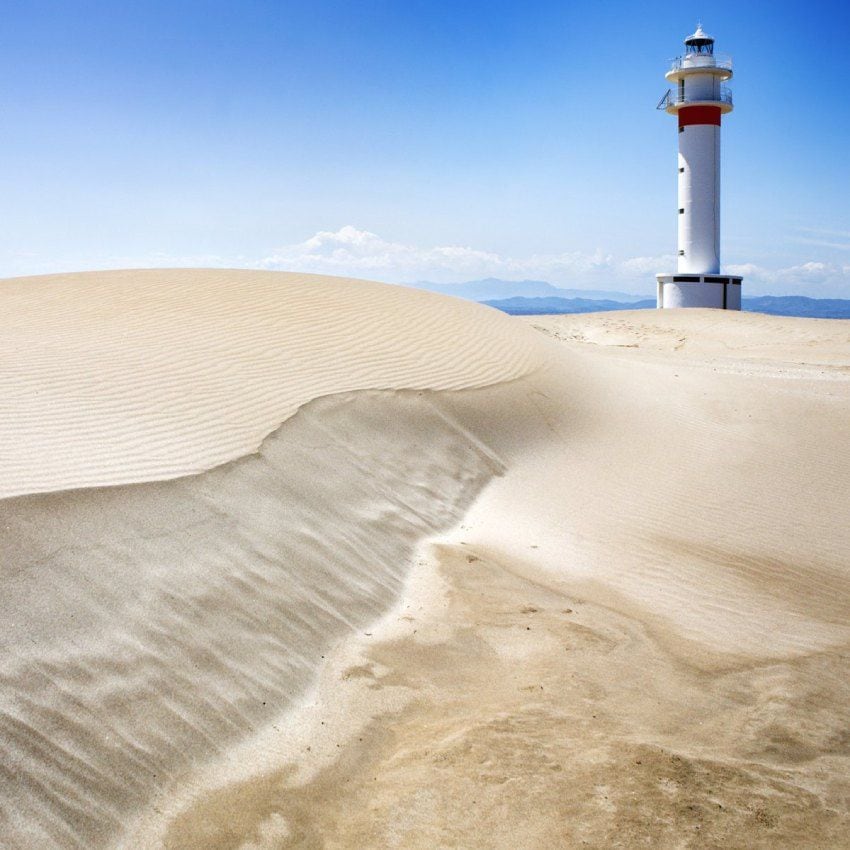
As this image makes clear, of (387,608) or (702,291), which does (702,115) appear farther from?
(387,608)

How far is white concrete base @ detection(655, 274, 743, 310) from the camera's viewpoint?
3438cm

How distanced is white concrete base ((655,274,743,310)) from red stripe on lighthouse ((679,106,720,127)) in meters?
5.91

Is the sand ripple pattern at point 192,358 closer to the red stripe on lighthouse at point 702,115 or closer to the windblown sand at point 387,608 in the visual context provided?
the windblown sand at point 387,608

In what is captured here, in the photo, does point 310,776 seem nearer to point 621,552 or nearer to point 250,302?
Result: point 621,552

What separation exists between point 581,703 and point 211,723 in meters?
2.08

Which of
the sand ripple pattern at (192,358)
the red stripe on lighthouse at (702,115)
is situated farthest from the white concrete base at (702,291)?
the sand ripple pattern at (192,358)

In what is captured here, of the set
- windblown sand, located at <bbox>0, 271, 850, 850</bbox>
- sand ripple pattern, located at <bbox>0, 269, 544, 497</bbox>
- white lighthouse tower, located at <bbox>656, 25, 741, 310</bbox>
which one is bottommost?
windblown sand, located at <bbox>0, 271, 850, 850</bbox>

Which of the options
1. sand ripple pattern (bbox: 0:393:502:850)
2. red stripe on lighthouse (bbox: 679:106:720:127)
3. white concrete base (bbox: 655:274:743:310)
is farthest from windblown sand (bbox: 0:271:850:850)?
red stripe on lighthouse (bbox: 679:106:720:127)

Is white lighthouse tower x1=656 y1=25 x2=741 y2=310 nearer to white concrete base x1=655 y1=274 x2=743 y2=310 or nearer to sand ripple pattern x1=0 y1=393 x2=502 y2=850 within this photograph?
white concrete base x1=655 y1=274 x2=743 y2=310

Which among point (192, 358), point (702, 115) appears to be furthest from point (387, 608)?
point (702, 115)

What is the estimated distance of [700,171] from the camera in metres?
33.8

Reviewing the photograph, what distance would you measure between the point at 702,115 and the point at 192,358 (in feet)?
97.1

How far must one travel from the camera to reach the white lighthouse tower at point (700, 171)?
111 feet

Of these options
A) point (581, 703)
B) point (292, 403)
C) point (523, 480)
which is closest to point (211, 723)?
point (581, 703)
